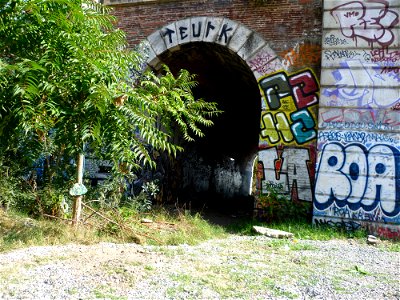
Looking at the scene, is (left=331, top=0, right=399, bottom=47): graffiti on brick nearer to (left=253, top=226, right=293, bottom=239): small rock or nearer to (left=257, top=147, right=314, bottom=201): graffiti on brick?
(left=257, top=147, right=314, bottom=201): graffiti on brick

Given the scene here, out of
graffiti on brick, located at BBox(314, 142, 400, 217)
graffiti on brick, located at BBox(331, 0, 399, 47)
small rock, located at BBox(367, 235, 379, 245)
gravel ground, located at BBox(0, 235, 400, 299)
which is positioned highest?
graffiti on brick, located at BBox(331, 0, 399, 47)

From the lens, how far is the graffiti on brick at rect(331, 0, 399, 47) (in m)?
7.77

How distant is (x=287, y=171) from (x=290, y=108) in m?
1.35

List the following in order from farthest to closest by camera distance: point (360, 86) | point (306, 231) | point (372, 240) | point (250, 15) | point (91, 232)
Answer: point (250, 15)
point (360, 86)
point (306, 231)
point (372, 240)
point (91, 232)

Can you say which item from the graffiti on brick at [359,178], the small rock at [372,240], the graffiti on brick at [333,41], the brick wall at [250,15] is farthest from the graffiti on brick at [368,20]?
the small rock at [372,240]

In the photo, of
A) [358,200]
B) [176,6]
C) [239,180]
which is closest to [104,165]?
[176,6]

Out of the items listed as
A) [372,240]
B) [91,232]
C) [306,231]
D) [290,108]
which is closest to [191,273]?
[91,232]

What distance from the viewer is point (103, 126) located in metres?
5.21

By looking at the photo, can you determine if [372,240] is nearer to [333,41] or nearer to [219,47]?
[333,41]

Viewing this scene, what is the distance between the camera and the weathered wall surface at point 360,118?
758 cm

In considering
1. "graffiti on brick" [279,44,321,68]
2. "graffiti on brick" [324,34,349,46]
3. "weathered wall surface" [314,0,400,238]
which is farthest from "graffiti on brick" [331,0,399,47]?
"graffiti on brick" [279,44,321,68]

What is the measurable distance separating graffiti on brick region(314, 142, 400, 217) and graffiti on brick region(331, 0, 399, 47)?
2.15 m

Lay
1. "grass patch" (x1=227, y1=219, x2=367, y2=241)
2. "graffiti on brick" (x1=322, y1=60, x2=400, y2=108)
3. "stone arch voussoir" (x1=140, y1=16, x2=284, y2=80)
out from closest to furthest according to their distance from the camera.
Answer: "grass patch" (x1=227, y1=219, x2=367, y2=241) < "graffiti on brick" (x1=322, y1=60, x2=400, y2=108) < "stone arch voussoir" (x1=140, y1=16, x2=284, y2=80)

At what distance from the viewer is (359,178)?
7.70 m
